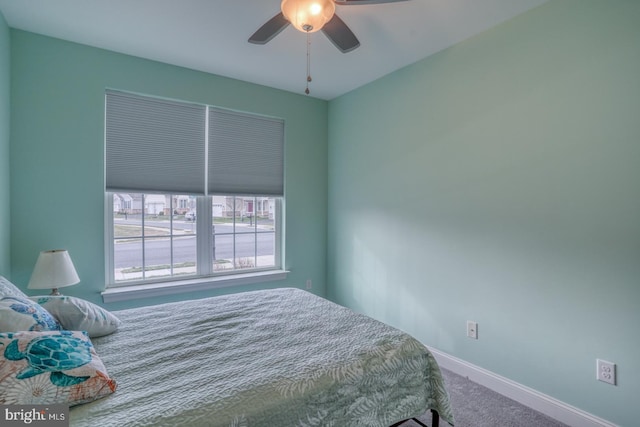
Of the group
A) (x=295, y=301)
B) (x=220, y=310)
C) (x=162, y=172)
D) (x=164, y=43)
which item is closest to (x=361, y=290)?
(x=295, y=301)

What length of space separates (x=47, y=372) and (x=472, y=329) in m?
2.53

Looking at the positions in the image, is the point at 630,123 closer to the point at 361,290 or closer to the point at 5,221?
the point at 361,290

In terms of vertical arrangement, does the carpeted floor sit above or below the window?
below

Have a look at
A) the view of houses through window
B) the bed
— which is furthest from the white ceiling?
the bed

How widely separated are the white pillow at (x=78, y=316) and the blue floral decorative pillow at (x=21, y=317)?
156 mm

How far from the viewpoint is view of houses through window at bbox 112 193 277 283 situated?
2826 millimetres

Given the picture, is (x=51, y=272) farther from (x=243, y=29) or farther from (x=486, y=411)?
(x=486, y=411)

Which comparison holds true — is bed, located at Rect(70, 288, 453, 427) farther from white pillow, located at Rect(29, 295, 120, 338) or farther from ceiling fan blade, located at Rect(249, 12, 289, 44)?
ceiling fan blade, located at Rect(249, 12, 289, 44)

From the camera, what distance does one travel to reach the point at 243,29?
2.27 m

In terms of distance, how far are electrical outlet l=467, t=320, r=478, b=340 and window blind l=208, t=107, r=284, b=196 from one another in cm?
225

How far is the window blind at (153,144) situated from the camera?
268cm

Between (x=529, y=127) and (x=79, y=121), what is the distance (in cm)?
337

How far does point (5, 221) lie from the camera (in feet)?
7.31

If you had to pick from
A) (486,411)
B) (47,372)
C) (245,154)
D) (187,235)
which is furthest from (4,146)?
(486,411)
